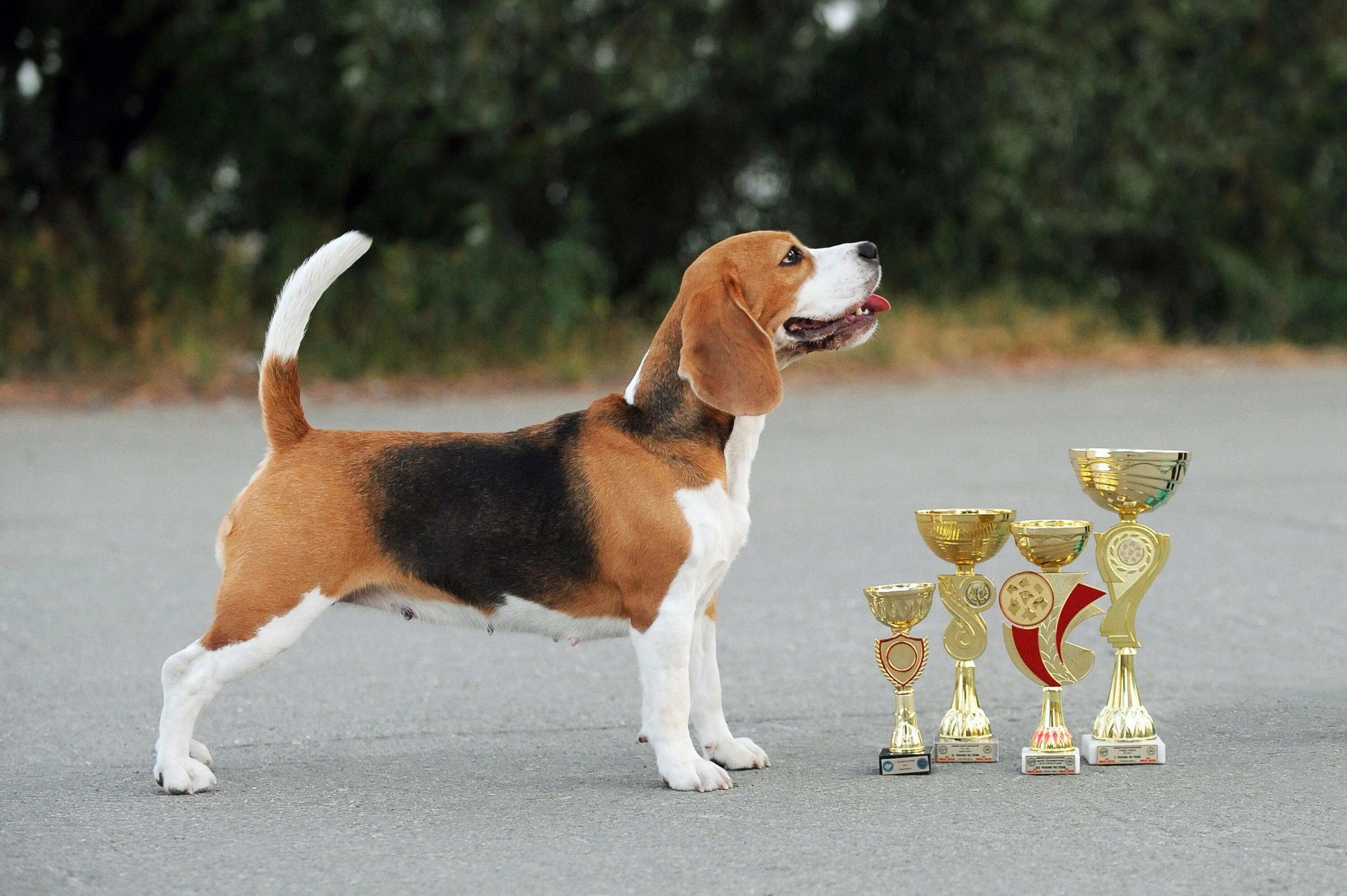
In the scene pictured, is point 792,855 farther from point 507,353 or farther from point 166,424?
point 507,353

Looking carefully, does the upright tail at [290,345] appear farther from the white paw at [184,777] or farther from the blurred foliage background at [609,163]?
the blurred foliage background at [609,163]

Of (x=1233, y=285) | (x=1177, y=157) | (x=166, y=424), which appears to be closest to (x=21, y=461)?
(x=166, y=424)

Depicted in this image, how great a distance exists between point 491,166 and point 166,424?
22.7 ft

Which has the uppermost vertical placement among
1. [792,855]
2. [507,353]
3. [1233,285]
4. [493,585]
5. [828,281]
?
[1233,285]

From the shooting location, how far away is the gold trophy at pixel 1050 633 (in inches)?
188

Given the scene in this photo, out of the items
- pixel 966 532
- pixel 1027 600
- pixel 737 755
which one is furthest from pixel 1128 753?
pixel 737 755

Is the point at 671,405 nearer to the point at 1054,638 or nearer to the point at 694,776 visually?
the point at 694,776

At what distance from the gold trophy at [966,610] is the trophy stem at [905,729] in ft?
0.46

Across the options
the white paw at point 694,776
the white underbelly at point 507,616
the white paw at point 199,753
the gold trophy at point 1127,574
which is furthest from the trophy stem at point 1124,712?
the white paw at point 199,753

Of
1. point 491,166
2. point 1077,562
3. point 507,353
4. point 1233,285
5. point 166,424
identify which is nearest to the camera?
point 1077,562

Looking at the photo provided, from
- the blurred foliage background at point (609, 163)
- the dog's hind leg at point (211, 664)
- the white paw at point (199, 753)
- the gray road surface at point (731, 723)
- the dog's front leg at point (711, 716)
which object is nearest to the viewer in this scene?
the gray road surface at point (731, 723)

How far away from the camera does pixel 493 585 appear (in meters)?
4.80

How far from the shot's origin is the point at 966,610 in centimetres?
489

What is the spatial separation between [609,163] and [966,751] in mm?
17196
